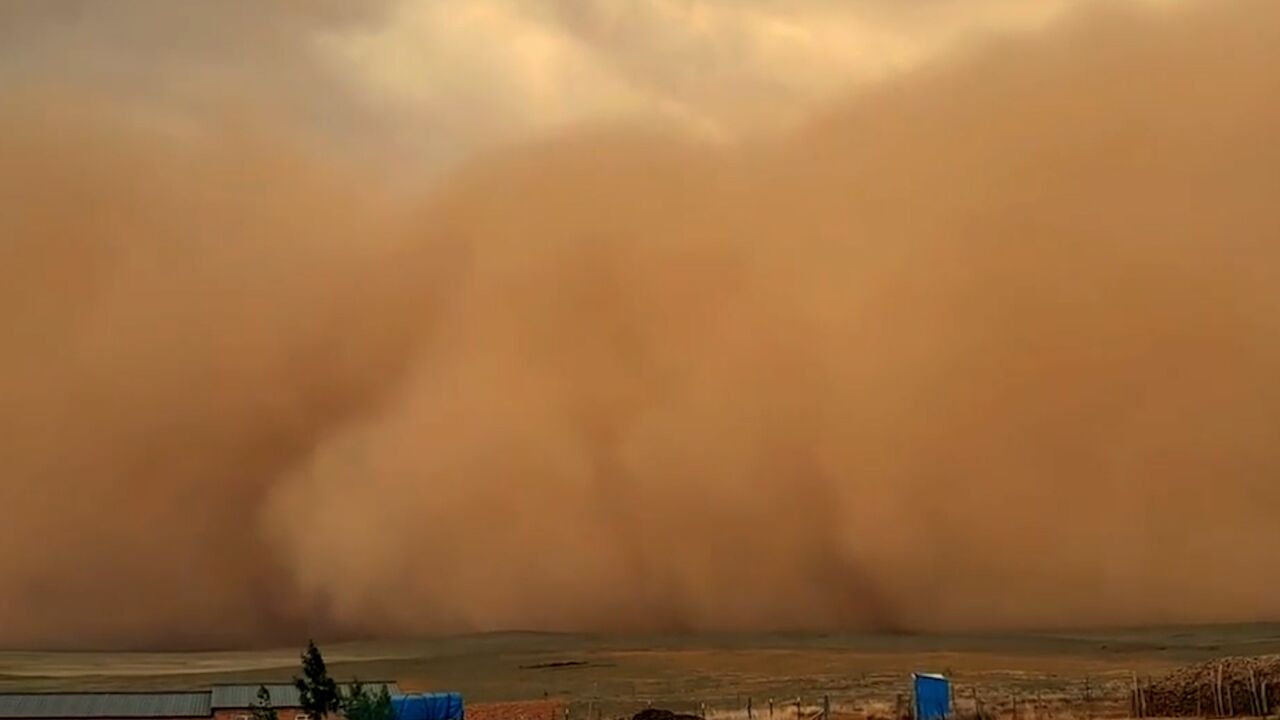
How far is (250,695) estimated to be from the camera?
1597 centimetres

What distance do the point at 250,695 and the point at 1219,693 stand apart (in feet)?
30.4

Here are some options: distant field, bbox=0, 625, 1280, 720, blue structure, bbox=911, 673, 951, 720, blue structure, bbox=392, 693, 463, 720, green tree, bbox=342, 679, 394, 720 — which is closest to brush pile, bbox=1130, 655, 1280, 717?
distant field, bbox=0, 625, 1280, 720

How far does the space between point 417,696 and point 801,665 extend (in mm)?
4799

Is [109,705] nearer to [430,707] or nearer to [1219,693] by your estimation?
[430,707]

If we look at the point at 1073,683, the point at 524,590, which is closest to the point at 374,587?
the point at 524,590

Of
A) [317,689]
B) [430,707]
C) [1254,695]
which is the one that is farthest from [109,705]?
[1254,695]

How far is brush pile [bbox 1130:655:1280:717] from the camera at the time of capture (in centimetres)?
1342

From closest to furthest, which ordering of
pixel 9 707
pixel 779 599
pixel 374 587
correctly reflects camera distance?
pixel 9 707 < pixel 779 599 < pixel 374 587

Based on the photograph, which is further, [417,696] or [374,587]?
[374,587]

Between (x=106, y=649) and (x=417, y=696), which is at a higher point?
(x=106, y=649)

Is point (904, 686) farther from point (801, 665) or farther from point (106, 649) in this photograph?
point (106, 649)

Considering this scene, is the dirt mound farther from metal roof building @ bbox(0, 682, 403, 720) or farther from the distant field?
metal roof building @ bbox(0, 682, 403, 720)

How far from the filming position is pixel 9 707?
1611 centimetres

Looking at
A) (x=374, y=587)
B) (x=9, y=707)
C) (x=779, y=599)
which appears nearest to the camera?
(x=9, y=707)
